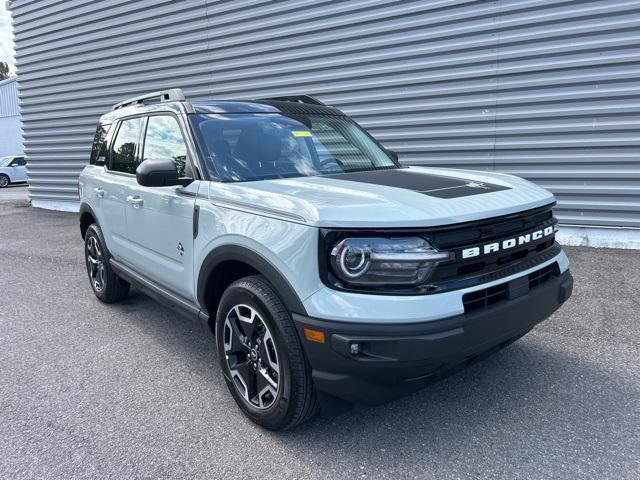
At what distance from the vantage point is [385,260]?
218 cm

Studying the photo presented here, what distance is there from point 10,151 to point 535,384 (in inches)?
1407

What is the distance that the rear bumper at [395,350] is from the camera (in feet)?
6.87

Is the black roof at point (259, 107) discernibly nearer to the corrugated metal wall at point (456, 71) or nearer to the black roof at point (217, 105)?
the black roof at point (217, 105)

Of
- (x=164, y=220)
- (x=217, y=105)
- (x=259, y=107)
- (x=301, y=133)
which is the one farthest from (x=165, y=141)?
(x=301, y=133)

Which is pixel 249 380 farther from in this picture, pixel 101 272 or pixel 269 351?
pixel 101 272

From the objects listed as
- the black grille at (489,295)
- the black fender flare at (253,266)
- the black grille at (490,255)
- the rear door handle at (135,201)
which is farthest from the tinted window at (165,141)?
the black grille at (489,295)

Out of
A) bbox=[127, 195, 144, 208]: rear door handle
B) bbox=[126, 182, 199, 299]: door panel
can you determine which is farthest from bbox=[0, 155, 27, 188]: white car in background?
bbox=[126, 182, 199, 299]: door panel

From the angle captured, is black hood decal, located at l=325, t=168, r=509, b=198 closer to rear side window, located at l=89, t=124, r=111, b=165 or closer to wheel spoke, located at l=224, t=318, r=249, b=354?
wheel spoke, located at l=224, t=318, r=249, b=354

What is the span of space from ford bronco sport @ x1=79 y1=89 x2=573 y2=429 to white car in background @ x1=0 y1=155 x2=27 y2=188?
21146mm

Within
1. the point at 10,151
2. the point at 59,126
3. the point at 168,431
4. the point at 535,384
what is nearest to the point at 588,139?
the point at 535,384

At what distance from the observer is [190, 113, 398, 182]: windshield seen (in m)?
3.14

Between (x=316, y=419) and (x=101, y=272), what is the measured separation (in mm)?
3080

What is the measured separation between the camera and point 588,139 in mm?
6051

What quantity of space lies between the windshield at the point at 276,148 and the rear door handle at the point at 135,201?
0.80 m
